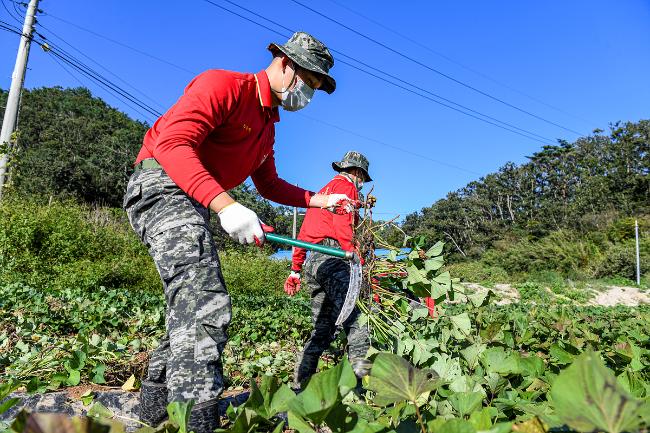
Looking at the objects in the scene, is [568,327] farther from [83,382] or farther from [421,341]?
[83,382]

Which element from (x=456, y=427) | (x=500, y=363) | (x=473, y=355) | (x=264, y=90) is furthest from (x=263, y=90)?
(x=456, y=427)

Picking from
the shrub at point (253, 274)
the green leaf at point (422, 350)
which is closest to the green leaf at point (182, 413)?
the green leaf at point (422, 350)

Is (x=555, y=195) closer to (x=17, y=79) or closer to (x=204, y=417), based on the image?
(x=17, y=79)

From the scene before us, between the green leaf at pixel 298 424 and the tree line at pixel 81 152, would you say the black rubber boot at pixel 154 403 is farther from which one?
the tree line at pixel 81 152

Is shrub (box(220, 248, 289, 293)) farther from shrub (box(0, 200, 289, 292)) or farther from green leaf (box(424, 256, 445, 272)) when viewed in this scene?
green leaf (box(424, 256, 445, 272))

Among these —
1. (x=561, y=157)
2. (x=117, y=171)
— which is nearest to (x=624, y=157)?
(x=561, y=157)

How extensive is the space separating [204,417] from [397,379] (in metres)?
1.24

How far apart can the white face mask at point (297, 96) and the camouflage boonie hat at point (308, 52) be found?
0.11 metres

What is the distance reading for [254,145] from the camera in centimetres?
252

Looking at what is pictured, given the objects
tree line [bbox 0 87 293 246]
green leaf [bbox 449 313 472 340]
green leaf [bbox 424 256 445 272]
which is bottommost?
green leaf [bbox 449 313 472 340]

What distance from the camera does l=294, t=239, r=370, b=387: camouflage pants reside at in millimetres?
3178

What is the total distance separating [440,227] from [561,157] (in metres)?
14.8

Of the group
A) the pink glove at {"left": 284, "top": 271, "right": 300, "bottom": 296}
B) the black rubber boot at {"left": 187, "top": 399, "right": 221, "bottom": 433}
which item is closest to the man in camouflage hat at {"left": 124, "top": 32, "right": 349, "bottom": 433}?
the black rubber boot at {"left": 187, "top": 399, "right": 221, "bottom": 433}

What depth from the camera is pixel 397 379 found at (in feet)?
2.36
